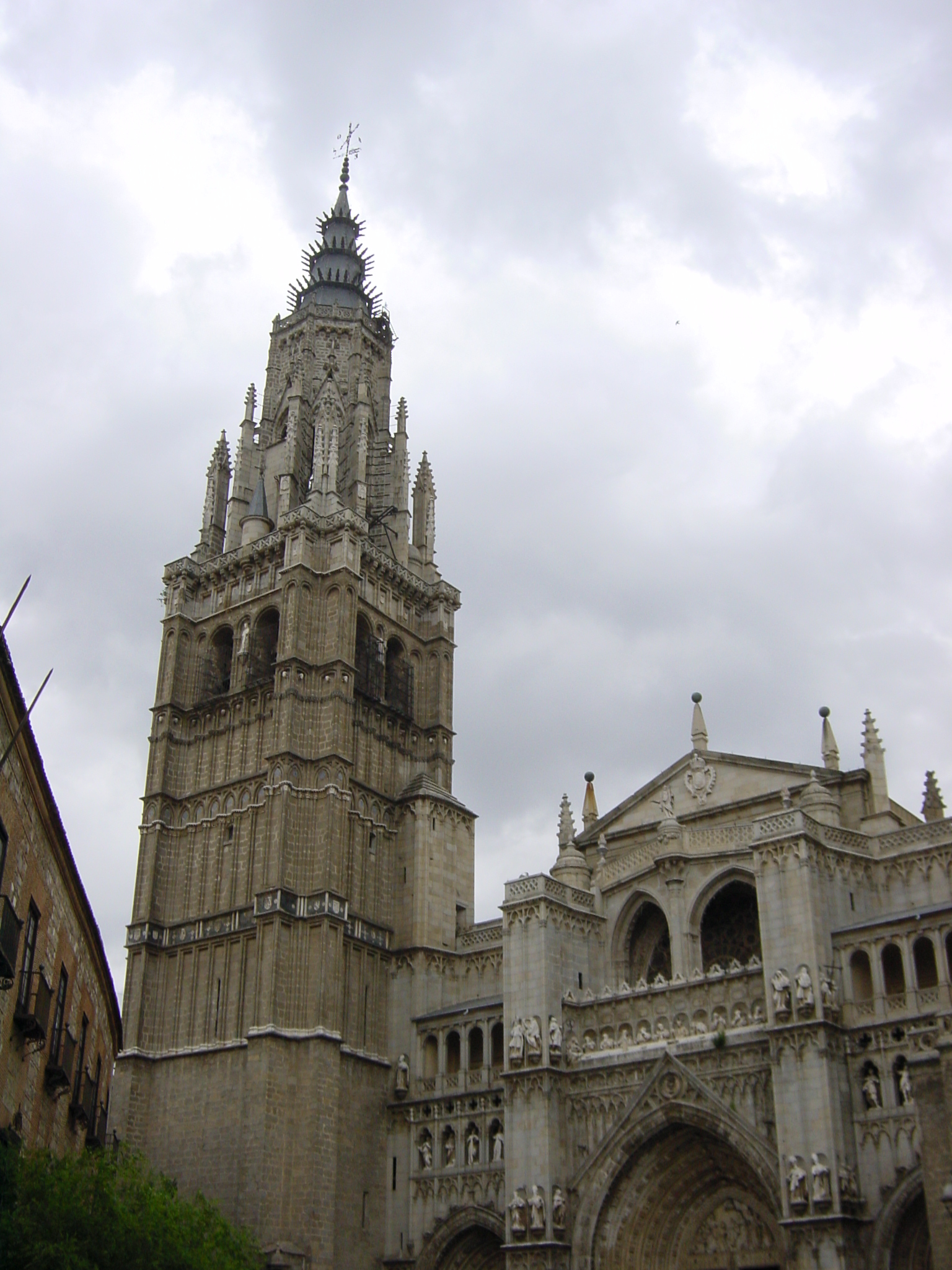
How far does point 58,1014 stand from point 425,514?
37042mm

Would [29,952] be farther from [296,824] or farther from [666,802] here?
[666,802]

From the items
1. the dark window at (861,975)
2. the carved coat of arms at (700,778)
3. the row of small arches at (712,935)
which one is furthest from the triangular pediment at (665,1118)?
the carved coat of arms at (700,778)

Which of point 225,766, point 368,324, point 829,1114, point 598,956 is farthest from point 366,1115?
point 368,324

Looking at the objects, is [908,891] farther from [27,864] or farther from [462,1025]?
[27,864]

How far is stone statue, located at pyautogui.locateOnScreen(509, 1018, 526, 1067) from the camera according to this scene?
4216 centimetres

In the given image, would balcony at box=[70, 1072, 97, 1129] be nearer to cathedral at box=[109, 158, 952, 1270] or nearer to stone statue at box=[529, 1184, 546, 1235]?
cathedral at box=[109, 158, 952, 1270]

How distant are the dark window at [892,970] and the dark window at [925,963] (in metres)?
0.43

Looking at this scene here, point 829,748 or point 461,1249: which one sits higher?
point 829,748

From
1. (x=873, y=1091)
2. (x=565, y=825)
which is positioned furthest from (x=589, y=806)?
(x=873, y=1091)

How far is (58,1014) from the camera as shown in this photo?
97.2ft

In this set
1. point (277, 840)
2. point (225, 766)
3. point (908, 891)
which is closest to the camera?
point (908, 891)

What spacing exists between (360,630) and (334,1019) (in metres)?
16.7

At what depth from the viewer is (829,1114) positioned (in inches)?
1371

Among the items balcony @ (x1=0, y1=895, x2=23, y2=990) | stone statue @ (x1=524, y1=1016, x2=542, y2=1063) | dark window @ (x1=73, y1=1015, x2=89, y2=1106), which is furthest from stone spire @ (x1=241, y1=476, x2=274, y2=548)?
balcony @ (x1=0, y1=895, x2=23, y2=990)
